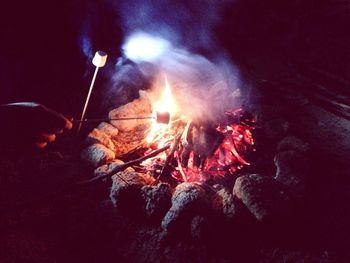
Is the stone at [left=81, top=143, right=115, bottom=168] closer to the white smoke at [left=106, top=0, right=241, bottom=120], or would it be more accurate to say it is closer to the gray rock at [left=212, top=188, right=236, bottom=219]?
the white smoke at [left=106, top=0, right=241, bottom=120]

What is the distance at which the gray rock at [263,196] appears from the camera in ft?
12.8

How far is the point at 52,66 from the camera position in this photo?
6.10 m

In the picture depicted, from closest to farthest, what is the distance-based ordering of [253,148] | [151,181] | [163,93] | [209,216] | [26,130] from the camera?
[26,130], [209,216], [151,181], [253,148], [163,93]

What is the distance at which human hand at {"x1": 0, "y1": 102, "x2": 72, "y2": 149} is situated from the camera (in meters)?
3.52

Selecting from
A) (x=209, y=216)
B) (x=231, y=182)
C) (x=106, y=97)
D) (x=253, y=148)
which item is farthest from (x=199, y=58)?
(x=209, y=216)

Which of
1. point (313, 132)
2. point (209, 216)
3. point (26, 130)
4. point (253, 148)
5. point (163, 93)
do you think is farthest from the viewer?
point (163, 93)

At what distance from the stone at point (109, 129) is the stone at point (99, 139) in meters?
0.17

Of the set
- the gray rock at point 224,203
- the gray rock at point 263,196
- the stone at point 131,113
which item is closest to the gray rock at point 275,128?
the gray rock at point 263,196

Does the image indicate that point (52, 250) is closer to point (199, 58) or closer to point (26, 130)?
point (26, 130)

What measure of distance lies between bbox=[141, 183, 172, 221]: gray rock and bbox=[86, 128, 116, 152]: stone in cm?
140

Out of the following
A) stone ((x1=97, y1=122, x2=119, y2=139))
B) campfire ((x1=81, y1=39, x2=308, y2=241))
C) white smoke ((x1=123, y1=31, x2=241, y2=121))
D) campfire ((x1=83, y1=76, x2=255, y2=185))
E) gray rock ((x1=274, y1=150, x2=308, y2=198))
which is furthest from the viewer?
stone ((x1=97, y1=122, x2=119, y2=139))

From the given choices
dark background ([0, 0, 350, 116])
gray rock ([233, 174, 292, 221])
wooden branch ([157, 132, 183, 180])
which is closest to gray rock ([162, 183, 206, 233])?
gray rock ([233, 174, 292, 221])

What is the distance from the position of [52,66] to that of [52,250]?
361cm

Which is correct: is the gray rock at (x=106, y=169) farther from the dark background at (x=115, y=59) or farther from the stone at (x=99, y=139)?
the stone at (x=99, y=139)
